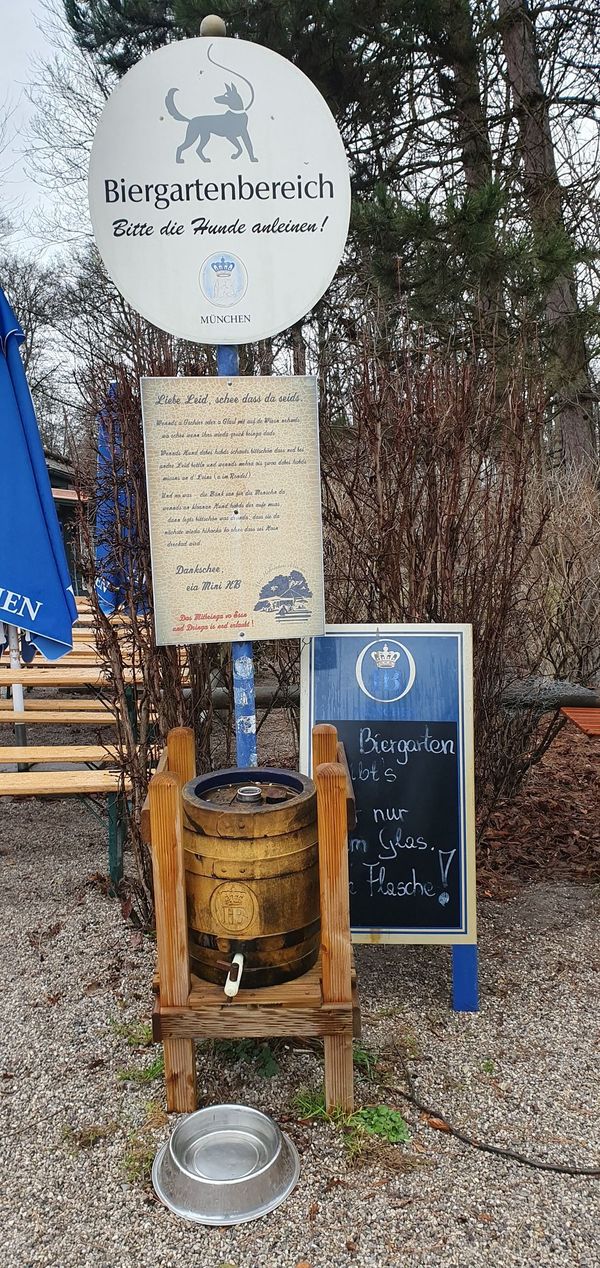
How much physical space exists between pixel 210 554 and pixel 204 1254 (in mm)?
1841

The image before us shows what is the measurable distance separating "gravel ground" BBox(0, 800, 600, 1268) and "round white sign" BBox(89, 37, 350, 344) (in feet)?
7.62

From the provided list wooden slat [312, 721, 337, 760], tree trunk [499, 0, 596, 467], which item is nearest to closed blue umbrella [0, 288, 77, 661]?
wooden slat [312, 721, 337, 760]

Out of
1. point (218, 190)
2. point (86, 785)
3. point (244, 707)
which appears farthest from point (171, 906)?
point (218, 190)

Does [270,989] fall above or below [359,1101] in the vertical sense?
above

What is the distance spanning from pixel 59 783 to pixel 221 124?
2.75 meters

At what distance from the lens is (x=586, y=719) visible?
3.51m

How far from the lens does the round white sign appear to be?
8.70 feet

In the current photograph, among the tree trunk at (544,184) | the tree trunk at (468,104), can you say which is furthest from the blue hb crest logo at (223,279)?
the tree trunk at (544,184)

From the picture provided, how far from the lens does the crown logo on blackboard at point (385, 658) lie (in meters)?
3.02

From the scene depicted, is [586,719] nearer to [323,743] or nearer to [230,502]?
[323,743]

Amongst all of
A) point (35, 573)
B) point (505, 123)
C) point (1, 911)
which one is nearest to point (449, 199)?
→ point (505, 123)

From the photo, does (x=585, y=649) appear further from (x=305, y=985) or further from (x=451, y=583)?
(x=305, y=985)

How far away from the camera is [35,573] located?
3816mm

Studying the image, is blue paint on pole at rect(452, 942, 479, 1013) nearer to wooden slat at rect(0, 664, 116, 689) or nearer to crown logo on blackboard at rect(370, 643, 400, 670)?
crown logo on blackboard at rect(370, 643, 400, 670)
